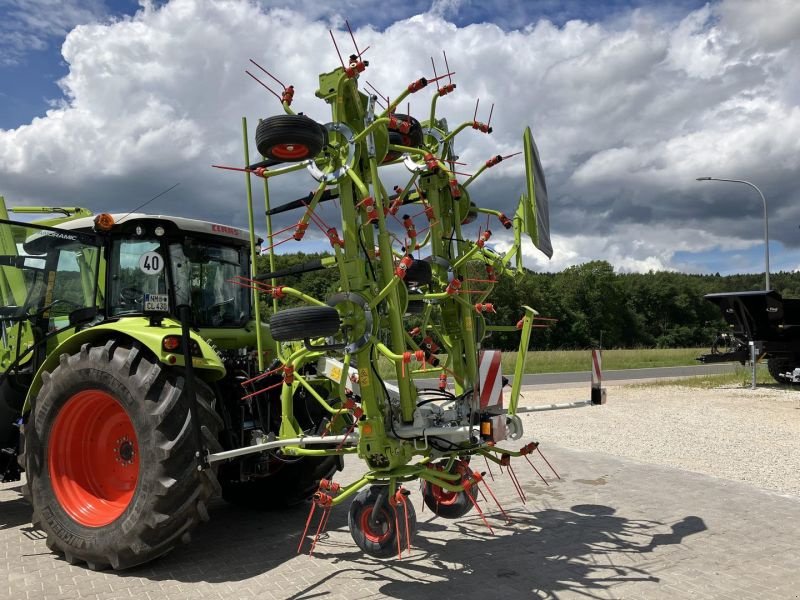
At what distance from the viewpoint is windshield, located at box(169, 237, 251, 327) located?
5129mm

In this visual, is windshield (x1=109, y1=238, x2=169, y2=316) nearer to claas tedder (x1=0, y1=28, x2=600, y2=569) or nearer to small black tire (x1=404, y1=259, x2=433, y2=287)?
claas tedder (x1=0, y1=28, x2=600, y2=569)

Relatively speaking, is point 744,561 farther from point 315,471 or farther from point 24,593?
point 24,593

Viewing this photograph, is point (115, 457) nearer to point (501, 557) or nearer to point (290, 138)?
point (290, 138)

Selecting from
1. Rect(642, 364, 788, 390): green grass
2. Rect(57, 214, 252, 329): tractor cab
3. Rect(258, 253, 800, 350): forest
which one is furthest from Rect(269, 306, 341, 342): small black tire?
Rect(258, 253, 800, 350): forest

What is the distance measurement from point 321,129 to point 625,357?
33227 millimetres

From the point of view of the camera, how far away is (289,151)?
12.8 feet

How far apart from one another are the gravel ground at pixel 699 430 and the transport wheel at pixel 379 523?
14.0ft

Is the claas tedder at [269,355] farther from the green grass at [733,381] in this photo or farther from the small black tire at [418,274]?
the green grass at [733,381]

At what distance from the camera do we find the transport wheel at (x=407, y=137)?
4949 mm

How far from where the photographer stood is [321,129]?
3.95 m

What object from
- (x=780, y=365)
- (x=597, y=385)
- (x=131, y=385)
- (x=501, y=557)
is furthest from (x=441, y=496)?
(x=780, y=365)

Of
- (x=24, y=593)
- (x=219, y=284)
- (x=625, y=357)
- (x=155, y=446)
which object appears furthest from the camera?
(x=625, y=357)

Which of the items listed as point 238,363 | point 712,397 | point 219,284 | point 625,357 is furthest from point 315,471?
point 625,357

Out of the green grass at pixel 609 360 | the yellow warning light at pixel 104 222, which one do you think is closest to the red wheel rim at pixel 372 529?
the yellow warning light at pixel 104 222
